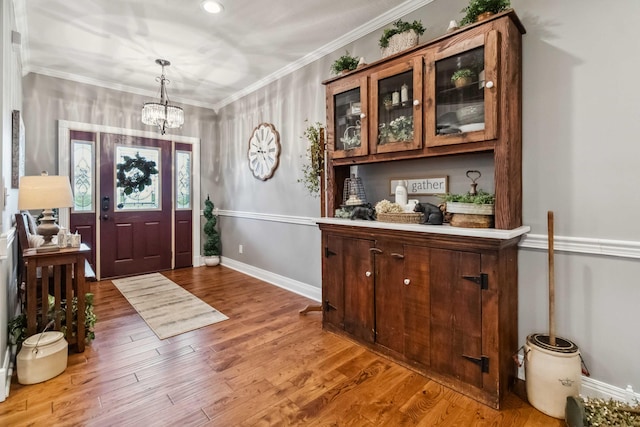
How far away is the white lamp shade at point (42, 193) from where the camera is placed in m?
2.15

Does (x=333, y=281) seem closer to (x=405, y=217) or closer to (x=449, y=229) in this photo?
(x=405, y=217)

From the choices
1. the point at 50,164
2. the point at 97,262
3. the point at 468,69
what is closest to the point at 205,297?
the point at 97,262

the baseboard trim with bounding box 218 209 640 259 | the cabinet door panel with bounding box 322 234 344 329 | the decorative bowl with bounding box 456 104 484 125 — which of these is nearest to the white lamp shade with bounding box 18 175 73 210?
the cabinet door panel with bounding box 322 234 344 329

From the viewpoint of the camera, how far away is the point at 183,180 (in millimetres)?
5039

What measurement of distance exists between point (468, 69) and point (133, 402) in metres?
2.80

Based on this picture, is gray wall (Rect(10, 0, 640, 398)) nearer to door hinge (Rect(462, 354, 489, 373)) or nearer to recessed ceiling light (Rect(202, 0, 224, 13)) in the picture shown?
door hinge (Rect(462, 354, 489, 373))

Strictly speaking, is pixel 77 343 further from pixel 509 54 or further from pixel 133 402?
pixel 509 54

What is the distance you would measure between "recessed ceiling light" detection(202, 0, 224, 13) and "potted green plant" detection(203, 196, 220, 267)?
3.10m

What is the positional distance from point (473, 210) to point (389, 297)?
0.81 m

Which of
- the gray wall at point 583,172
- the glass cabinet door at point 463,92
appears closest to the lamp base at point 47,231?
the glass cabinet door at point 463,92

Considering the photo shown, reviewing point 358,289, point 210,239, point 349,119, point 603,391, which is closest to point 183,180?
point 210,239

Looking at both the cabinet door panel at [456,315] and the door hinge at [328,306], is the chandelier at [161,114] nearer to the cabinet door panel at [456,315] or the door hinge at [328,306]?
the door hinge at [328,306]

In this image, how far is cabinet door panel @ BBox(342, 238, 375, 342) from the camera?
235 cm

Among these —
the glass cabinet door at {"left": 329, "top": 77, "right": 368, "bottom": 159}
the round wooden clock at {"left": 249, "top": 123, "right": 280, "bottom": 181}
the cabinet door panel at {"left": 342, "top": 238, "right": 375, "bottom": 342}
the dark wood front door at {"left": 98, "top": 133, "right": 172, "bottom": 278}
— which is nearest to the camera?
the cabinet door panel at {"left": 342, "top": 238, "right": 375, "bottom": 342}
